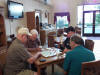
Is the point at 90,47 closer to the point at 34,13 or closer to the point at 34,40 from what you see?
the point at 34,40

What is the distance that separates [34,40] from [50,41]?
1.87 meters

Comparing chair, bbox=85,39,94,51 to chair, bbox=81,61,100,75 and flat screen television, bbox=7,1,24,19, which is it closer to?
chair, bbox=81,61,100,75

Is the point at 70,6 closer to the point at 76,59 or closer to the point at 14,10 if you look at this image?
the point at 14,10

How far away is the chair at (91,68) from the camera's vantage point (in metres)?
1.48

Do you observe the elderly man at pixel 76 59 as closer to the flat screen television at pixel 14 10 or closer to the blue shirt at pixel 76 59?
the blue shirt at pixel 76 59

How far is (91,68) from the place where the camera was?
1.52 metres

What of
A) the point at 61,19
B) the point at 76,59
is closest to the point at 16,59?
the point at 76,59

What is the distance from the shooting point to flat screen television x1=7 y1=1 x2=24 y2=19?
440cm

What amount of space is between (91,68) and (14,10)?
4.04m

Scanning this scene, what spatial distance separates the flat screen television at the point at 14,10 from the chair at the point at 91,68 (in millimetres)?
3728

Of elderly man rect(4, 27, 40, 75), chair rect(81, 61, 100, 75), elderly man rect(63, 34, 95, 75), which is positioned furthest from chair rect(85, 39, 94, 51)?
elderly man rect(4, 27, 40, 75)

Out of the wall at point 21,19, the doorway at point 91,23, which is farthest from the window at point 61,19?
the wall at point 21,19

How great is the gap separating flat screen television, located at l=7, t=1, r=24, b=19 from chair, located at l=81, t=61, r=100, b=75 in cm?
373

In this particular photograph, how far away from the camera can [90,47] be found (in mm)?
2600
